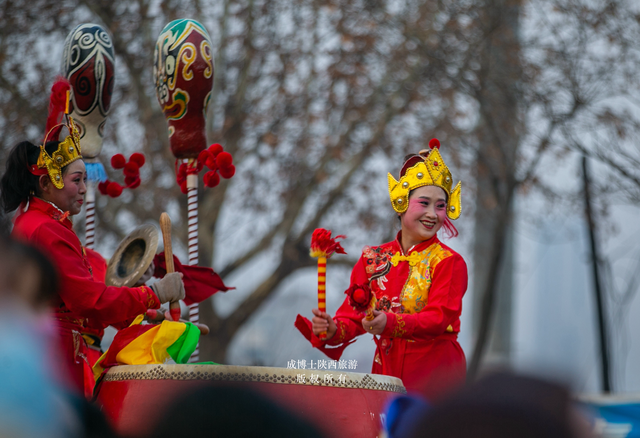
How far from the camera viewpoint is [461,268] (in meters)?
3.48

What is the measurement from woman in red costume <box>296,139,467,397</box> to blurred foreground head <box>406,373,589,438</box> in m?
2.08

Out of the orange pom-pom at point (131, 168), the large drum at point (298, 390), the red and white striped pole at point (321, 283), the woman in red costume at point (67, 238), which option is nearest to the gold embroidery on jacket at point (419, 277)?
the red and white striped pole at point (321, 283)

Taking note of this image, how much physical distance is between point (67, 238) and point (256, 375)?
3.67 feet

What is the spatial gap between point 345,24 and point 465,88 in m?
1.76

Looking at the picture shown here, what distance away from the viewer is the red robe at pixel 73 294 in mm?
3145

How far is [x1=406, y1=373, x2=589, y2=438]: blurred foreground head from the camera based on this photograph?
1116 millimetres

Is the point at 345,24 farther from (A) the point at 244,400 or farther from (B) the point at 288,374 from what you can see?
(A) the point at 244,400

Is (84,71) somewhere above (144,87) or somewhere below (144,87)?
below

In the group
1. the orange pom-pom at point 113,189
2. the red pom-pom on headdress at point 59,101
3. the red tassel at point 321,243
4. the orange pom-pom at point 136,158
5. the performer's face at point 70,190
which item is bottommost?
the red tassel at point 321,243

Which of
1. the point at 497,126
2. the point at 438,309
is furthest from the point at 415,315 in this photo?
the point at 497,126

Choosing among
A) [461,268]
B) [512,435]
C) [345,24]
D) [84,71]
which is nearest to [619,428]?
[461,268]

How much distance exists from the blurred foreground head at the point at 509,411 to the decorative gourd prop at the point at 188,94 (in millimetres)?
3070

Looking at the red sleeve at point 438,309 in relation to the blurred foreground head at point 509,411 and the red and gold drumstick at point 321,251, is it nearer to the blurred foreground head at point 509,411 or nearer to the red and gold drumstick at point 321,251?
the red and gold drumstick at point 321,251

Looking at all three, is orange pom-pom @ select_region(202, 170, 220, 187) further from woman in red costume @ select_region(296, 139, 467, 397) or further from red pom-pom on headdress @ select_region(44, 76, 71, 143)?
woman in red costume @ select_region(296, 139, 467, 397)
